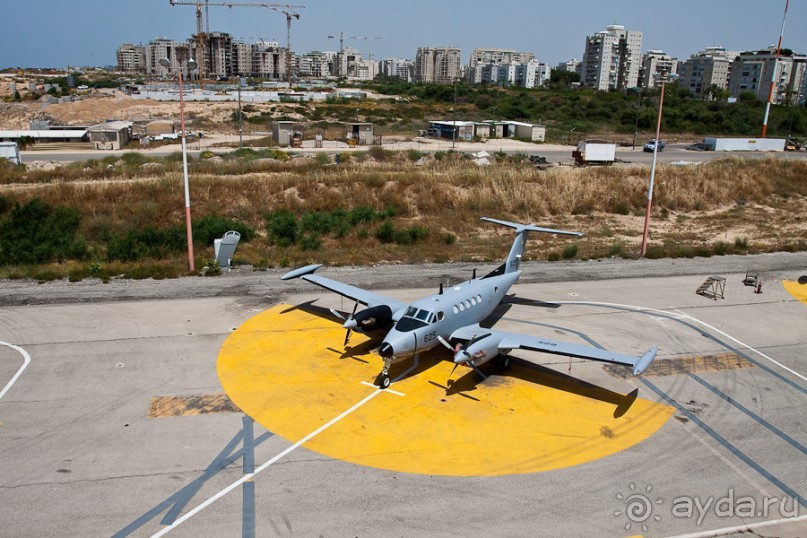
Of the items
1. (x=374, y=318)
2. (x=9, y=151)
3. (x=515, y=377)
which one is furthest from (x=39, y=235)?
(x=9, y=151)

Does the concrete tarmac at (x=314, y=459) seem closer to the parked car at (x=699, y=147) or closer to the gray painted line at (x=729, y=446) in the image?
the gray painted line at (x=729, y=446)

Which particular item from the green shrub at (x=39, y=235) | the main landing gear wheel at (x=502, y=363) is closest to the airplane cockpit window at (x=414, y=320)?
the main landing gear wheel at (x=502, y=363)

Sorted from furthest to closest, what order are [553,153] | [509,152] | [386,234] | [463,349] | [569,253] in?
1. [553,153]
2. [509,152]
3. [386,234]
4. [569,253]
5. [463,349]

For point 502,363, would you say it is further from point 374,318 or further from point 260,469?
point 260,469

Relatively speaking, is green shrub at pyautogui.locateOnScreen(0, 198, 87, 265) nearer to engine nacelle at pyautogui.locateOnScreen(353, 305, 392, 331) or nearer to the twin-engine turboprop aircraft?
the twin-engine turboprop aircraft

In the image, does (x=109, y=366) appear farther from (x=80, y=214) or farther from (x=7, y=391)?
(x=80, y=214)

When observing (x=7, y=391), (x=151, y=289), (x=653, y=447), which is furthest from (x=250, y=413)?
(x=151, y=289)
